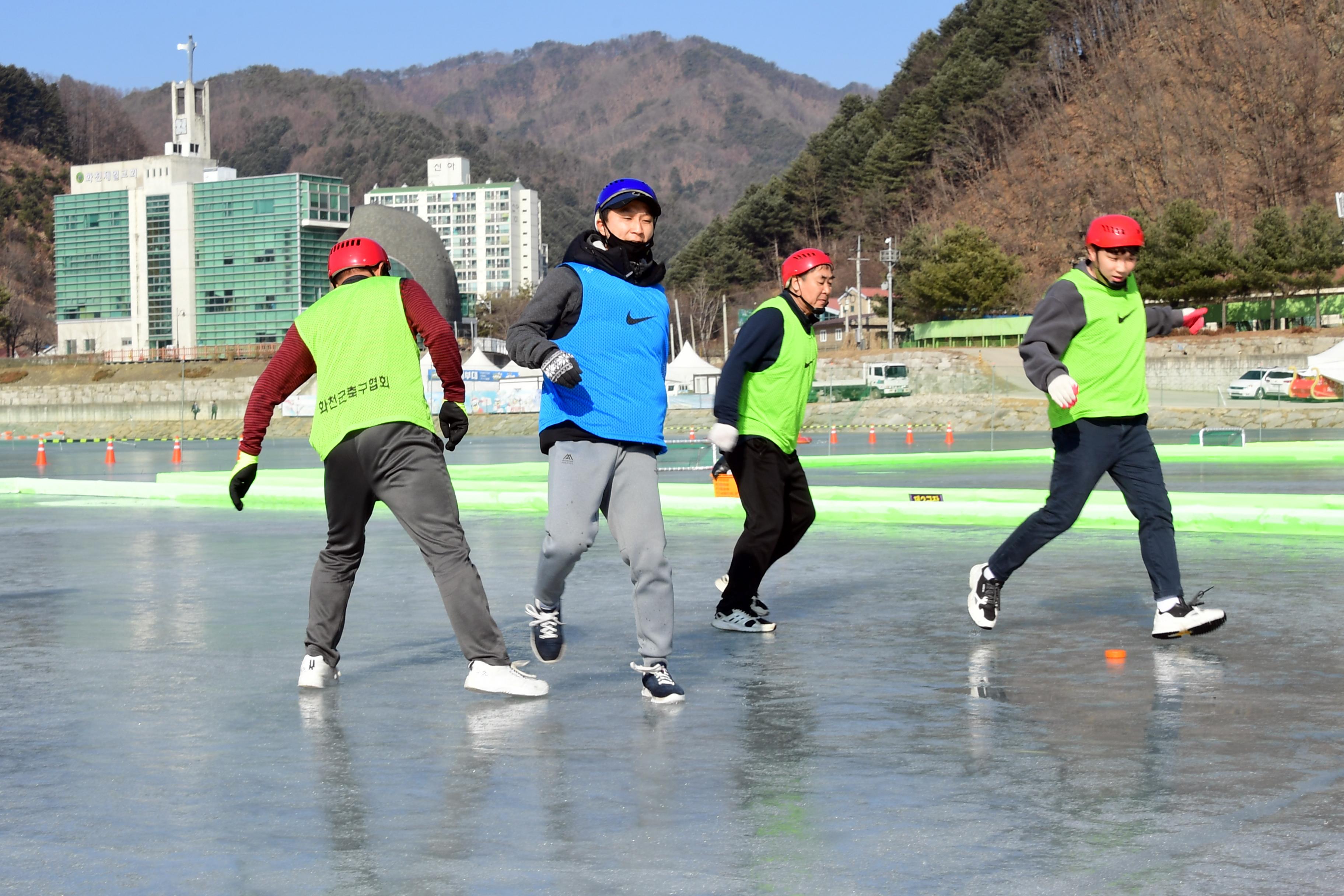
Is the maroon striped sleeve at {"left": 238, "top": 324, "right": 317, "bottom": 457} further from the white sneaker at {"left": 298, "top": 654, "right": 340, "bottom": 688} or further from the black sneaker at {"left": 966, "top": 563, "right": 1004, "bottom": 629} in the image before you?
the black sneaker at {"left": 966, "top": 563, "right": 1004, "bottom": 629}

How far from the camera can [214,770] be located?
4.62m

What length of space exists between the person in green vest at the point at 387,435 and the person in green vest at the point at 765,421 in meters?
1.72

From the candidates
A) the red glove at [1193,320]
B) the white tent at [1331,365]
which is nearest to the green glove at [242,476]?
the red glove at [1193,320]

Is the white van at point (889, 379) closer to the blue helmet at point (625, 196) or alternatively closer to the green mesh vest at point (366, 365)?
the blue helmet at point (625, 196)

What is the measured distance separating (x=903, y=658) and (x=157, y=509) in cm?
1209

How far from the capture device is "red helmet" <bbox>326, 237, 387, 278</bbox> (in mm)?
6086

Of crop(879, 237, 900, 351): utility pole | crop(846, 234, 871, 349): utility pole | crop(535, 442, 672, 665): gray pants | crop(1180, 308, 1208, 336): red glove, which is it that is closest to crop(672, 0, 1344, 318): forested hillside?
crop(879, 237, 900, 351): utility pole

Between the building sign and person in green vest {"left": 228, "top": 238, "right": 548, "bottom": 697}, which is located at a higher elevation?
the building sign

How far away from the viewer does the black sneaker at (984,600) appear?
727cm

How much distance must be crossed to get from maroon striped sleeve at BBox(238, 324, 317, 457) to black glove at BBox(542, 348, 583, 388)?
114 centimetres

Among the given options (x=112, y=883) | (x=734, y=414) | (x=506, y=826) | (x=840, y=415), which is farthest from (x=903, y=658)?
(x=840, y=415)

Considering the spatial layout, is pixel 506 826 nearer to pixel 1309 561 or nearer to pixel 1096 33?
pixel 1309 561

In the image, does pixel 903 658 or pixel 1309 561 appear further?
pixel 1309 561

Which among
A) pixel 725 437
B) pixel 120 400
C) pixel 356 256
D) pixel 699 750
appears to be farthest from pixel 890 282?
pixel 699 750
